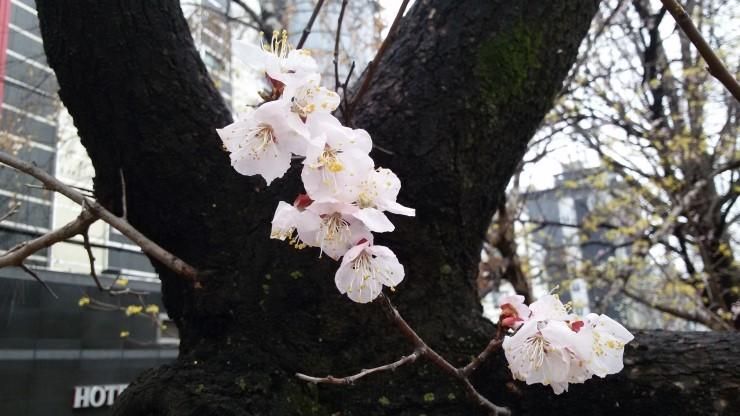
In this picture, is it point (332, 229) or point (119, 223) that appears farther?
point (119, 223)

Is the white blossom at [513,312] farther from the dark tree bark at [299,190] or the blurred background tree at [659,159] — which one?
the blurred background tree at [659,159]

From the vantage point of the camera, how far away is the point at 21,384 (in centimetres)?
540

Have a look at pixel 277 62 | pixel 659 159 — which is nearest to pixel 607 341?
pixel 277 62

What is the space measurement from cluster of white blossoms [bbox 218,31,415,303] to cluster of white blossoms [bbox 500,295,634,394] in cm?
24

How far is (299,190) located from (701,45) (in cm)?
88

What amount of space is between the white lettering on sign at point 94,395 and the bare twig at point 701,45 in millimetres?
5970

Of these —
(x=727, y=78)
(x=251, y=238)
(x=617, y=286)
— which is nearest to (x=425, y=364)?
(x=251, y=238)

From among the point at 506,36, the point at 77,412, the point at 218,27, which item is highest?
the point at 218,27

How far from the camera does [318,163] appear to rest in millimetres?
785

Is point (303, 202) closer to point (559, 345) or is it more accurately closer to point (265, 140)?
point (265, 140)

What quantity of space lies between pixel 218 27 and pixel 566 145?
3.64 m

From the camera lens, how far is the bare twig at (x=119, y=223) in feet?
4.57

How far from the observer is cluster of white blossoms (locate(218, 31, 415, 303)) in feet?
2.64

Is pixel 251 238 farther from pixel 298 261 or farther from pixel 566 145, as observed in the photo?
pixel 566 145
